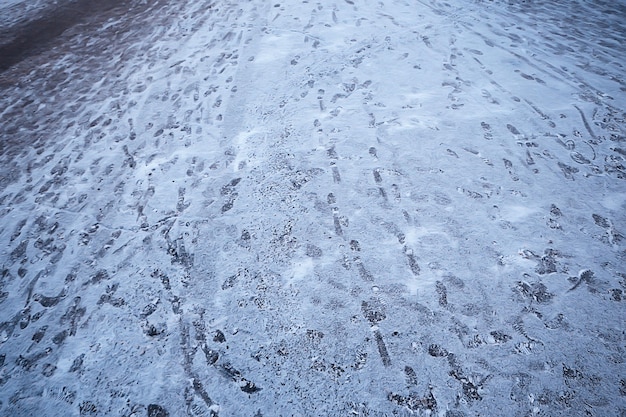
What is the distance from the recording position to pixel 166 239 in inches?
88.7

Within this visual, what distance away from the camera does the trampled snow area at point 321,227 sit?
164 cm

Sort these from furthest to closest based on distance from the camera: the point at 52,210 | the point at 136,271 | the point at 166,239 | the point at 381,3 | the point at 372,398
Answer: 1. the point at 381,3
2. the point at 52,210
3. the point at 166,239
4. the point at 136,271
5. the point at 372,398

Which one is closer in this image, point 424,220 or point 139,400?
point 139,400

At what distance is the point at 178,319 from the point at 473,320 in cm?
165

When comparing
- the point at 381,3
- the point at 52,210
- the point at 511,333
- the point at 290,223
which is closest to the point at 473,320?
the point at 511,333

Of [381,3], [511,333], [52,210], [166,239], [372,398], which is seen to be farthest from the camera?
[381,3]

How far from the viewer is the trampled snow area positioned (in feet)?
5.39

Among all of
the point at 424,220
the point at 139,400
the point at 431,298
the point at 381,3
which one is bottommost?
the point at 139,400

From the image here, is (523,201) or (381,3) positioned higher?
(381,3)

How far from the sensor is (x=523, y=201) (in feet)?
7.55

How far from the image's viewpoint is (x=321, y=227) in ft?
7.36

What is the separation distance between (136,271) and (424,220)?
1.92 m

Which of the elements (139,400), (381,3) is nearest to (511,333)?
(139,400)

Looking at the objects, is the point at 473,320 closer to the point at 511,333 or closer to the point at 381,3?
the point at 511,333
